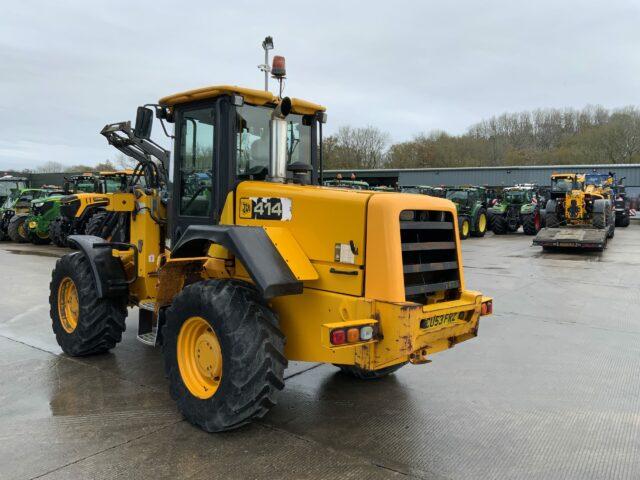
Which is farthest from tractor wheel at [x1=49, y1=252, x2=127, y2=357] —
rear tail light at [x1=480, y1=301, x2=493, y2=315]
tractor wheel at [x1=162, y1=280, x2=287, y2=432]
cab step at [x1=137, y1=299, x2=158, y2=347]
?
rear tail light at [x1=480, y1=301, x2=493, y2=315]

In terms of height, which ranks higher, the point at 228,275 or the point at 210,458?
the point at 228,275

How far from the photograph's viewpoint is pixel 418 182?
4094cm

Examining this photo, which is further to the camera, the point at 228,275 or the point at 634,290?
the point at 634,290

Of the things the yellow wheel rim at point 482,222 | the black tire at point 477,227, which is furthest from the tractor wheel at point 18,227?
the yellow wheel rim at point 482,222

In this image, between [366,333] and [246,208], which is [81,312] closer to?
[246,208]

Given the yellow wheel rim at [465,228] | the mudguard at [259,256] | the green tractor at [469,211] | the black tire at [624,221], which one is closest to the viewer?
the mudguard at [259,256]

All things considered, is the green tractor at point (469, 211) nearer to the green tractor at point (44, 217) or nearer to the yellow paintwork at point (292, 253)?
the green tractor at point (44, 217)

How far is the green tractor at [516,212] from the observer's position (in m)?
23.6

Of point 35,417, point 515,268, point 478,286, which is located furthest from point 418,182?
point 35,417

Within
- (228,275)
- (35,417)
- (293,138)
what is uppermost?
(293,138)

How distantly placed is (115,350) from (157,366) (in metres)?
0.81

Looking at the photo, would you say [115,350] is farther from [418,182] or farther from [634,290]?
[418,182]

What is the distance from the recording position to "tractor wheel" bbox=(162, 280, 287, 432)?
3.53m

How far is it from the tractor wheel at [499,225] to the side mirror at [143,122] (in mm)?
21985
